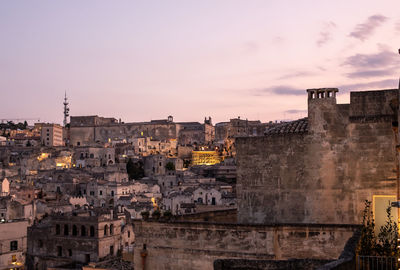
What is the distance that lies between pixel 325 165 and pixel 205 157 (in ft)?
332

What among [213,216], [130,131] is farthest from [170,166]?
[213,216]

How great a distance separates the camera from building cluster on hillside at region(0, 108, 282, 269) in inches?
1740

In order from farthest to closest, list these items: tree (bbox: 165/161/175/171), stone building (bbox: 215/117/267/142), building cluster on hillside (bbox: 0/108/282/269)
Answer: stone building (bbox: 215/117/267/142) < tree (bbox: 165/161/175/171) < building cluster on hillside (bbox: 0/108/282/269)

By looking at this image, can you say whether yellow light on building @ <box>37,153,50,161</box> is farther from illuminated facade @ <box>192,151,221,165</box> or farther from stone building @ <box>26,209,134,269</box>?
stone building @ <box>26,209,134,269</box>

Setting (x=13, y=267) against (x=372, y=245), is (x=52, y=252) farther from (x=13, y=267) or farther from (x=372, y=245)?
(x=372, y=245)

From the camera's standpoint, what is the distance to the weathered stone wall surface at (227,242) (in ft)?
41.1

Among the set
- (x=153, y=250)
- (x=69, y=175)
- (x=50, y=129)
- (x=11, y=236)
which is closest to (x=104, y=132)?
(x=50, y=129)

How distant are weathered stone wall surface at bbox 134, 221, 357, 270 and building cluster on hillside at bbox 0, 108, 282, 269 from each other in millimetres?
1169

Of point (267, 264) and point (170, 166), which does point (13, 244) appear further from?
point (170, 166)

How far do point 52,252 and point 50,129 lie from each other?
94.8 metres

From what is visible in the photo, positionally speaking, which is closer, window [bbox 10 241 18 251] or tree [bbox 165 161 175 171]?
window [bbox 10 241 18 251]

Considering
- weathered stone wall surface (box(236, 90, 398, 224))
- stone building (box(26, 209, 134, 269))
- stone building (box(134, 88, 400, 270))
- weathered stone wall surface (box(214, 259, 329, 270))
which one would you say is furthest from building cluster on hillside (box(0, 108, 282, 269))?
weathered stone wall surface (box(214, 259, 329, 270))

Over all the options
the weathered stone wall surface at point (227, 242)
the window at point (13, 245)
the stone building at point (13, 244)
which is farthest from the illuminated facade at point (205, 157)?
the weathered stone wall surface at point (227, 242)

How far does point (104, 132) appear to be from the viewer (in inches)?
5778
